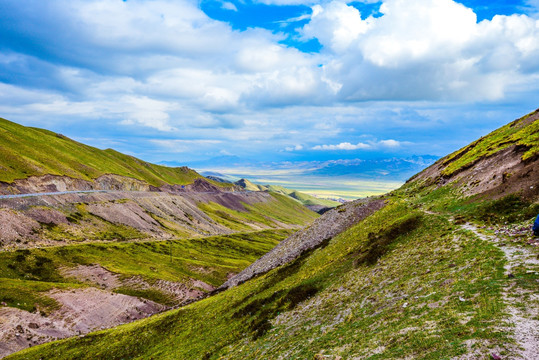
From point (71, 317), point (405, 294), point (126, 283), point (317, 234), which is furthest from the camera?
point (126, 283)

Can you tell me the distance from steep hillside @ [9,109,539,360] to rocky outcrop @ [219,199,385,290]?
5.64 feet

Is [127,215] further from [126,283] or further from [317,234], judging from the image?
[317,234]

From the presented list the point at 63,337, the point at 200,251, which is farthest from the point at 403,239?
the point at 200,251

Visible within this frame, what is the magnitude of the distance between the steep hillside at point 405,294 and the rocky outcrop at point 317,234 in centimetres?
172

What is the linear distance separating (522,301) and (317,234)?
4945 centimetres

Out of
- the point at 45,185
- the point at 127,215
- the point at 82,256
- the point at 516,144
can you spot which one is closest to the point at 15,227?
the point at 82,256

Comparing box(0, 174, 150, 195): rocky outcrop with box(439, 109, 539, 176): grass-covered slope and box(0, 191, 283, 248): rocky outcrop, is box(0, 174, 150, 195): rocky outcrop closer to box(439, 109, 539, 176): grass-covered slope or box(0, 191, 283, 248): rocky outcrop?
box(0, 191, 283, 248): rocky outcrop

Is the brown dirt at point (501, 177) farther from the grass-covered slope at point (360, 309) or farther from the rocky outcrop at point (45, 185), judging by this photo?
the rocky outcrop at point (45, 185)

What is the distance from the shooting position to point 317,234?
2660 inches

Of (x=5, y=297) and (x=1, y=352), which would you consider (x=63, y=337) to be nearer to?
(x=1, y=352)

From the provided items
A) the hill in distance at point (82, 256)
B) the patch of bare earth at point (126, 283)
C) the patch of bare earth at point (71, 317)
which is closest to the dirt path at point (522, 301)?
the hill in distance at point (82, 256)

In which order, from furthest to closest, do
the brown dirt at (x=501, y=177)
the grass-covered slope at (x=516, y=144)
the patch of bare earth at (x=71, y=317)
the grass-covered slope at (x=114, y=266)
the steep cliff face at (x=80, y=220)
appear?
1. the steep cliff face at (x=80, y=220)
2. the grass-covered slope at (x=114, y=266)
3. the patch of bare earth at (x=71, y=317)
4. the grass-covered slope at (x=516, y=144)
5. the brown dirt at (x=501, y=177)

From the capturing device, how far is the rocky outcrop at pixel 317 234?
212ft

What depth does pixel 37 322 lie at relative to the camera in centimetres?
6550
